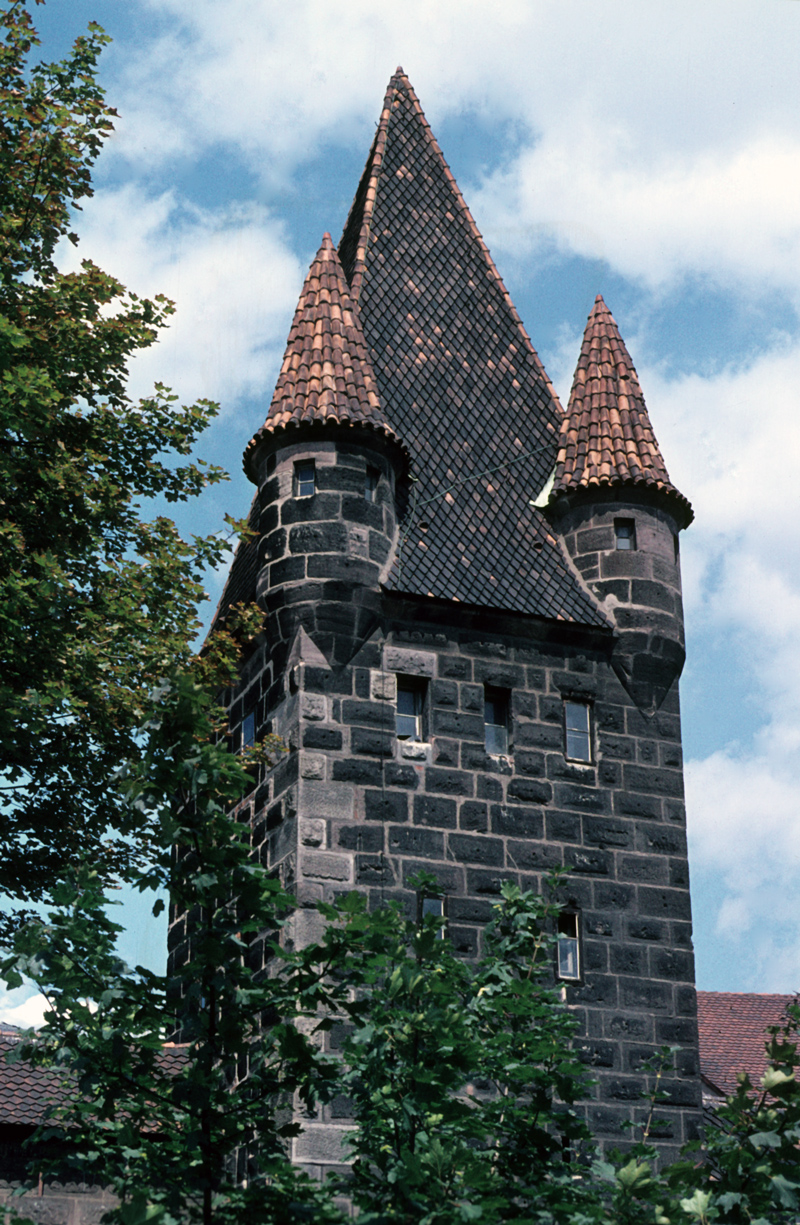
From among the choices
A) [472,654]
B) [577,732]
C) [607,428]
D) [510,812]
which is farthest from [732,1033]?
[472,654]

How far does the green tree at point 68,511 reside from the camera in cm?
1572

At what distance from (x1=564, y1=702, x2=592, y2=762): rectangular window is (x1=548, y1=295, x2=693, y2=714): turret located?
2.30ft

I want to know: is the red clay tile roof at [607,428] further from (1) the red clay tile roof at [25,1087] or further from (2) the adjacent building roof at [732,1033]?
(2) the adjacent building roof at [732,1033]

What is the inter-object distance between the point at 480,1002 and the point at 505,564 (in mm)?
10313

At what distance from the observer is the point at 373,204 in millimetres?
23594

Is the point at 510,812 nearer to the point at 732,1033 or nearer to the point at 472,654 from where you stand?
the point at 472,654

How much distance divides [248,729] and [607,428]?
6.37 meters

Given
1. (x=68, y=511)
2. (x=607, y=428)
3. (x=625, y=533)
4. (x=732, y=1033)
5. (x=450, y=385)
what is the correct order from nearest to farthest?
(x=68, y=511)
(x=625, y=533)
(x=607, y=428)
(x=450, y=385)
(x=732, y=1033)

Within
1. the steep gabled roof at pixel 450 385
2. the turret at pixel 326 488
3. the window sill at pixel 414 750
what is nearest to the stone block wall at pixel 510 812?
the window sill at pixel 414 750

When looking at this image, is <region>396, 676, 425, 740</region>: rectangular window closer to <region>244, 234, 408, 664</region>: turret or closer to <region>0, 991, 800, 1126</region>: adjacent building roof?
<region>244, 234, 408, 664</region>: turret

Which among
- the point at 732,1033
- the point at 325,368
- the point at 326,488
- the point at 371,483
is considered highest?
the point at 325,368

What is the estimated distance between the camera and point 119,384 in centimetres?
1766

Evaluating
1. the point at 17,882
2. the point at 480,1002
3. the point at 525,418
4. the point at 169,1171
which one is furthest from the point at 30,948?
the point at 525,418

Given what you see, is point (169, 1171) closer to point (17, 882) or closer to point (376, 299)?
point (17, 882)
